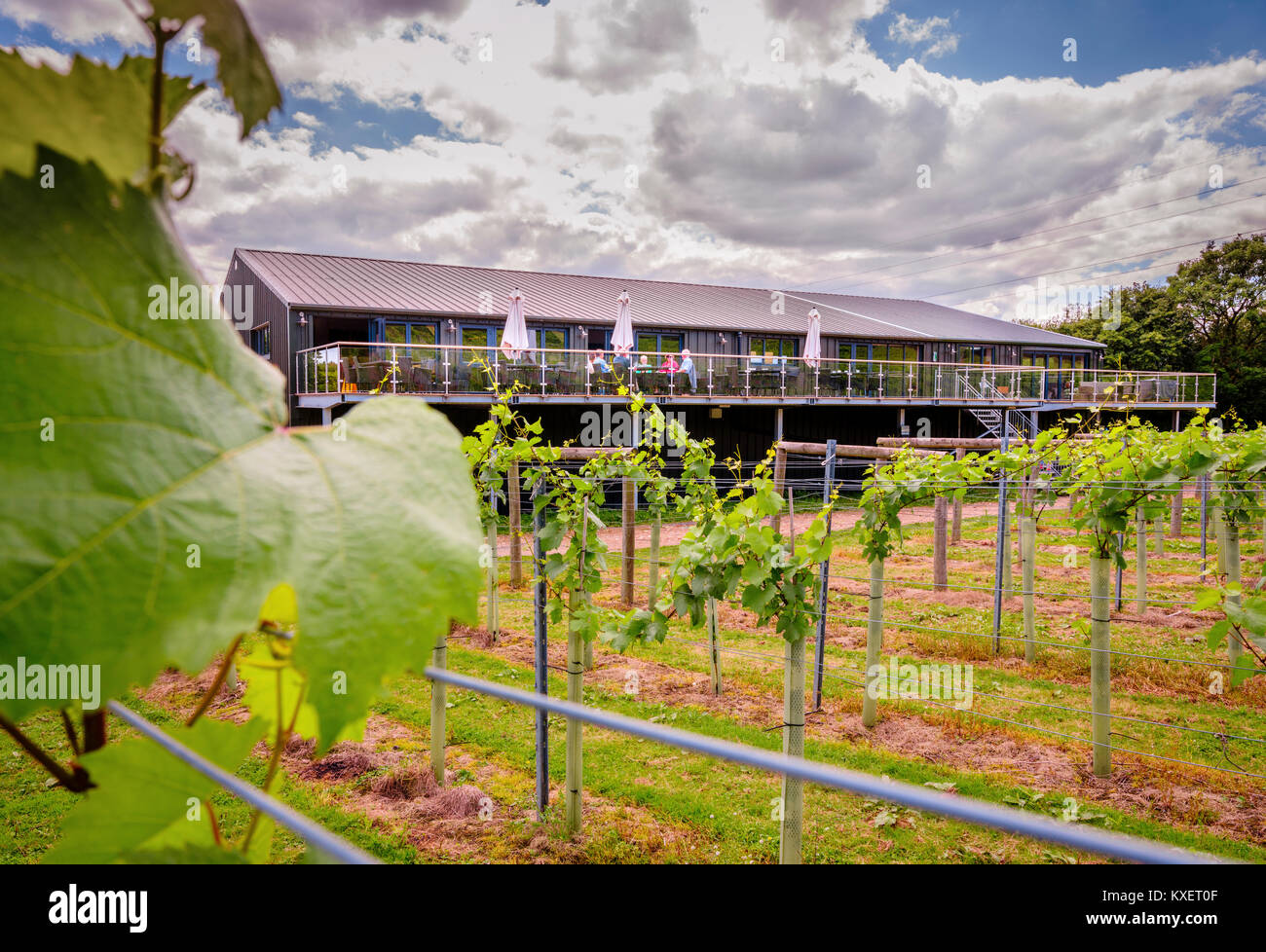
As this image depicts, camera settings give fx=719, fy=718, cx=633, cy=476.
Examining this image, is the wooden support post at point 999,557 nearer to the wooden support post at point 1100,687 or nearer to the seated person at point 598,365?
the wooden support post at point 1100,687

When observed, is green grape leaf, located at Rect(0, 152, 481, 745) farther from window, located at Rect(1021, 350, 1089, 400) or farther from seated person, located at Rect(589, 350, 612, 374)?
window, located at Rect(1021, 350, 1089, 400)

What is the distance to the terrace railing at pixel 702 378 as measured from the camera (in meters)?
15.7

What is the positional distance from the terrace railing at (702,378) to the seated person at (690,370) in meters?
0.03

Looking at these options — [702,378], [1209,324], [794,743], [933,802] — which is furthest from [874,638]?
[1209,324]

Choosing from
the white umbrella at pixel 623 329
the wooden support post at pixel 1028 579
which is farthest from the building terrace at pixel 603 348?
the wooden support post at pixel 1028 579

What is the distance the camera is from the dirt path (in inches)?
536

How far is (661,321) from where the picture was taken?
2397 centimetres

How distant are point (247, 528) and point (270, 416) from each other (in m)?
0.06

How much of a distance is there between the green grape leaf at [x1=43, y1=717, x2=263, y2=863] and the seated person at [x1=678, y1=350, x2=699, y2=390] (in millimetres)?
19136

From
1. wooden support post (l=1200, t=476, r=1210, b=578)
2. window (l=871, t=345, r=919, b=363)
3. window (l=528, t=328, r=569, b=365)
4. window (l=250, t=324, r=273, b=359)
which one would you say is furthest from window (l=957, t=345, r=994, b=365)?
window (l=250, t=324, r=273, b=359)

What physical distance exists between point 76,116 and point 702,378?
19664mm
